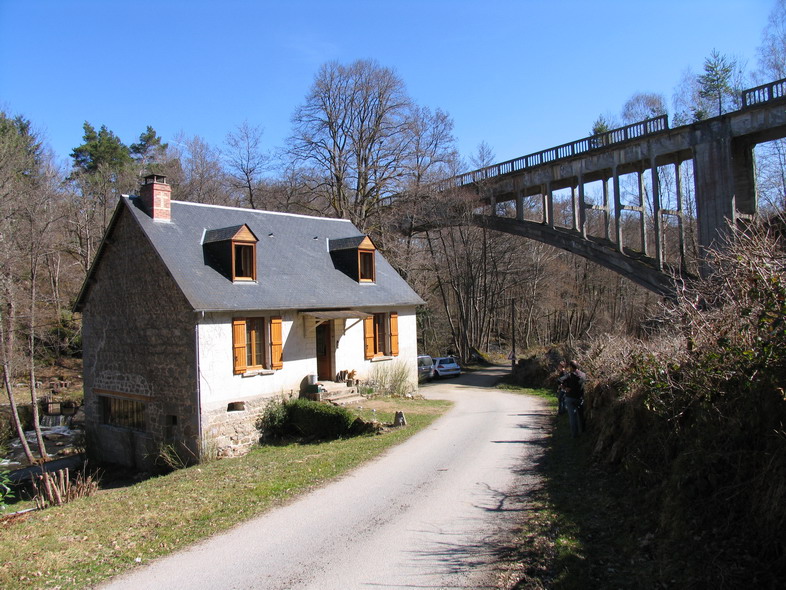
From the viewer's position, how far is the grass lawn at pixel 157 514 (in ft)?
24.7

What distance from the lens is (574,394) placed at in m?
11.9

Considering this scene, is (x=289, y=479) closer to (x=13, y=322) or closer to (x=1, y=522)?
(x=1, y=522)

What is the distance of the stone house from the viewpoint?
16.2 meters

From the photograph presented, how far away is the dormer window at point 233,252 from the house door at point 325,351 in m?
3.48

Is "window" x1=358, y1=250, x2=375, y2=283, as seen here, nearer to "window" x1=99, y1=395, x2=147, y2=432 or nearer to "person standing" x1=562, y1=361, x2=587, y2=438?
"window" x1=99, y1=395, x2=147, y2=432

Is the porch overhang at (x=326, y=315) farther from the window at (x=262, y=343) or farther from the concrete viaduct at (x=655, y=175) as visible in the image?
the concrete viaduct at (x=655, y=175)

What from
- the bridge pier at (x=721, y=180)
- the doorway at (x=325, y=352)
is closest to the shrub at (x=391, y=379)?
the doorway at (x=325, y=352)

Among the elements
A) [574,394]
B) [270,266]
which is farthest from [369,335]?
[574,394]

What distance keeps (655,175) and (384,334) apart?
1163 cm

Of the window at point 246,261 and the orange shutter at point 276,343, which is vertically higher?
the window at point 246,261

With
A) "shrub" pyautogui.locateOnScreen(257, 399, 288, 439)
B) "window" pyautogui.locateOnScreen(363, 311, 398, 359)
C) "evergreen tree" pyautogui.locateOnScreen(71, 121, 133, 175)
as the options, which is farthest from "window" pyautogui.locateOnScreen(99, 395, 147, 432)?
"evergreen tree" pyautogui.locateOnScreen(71, 121, 133, 175)

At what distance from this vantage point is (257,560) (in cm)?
720

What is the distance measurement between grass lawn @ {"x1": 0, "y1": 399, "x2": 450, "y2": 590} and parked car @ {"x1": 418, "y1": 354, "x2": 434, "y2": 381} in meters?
14.7

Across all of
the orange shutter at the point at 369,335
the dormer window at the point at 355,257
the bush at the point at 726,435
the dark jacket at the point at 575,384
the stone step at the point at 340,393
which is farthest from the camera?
the dormer window at the point at 355,257
